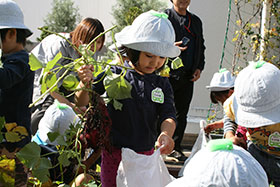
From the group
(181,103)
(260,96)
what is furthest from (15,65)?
(181,103)

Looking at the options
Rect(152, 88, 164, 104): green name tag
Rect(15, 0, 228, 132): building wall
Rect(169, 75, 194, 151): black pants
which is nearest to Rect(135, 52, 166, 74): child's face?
Rect(152, 88, 164, 104): green name tag

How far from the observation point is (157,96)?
7.27 feet

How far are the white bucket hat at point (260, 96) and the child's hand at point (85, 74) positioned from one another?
0.78m

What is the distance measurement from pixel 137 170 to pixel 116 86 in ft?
1.37

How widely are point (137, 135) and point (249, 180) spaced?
44.7 inches

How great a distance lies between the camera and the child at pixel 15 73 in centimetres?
202

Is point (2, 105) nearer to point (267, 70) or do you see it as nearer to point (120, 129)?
point (120, 129)

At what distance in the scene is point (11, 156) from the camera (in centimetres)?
203

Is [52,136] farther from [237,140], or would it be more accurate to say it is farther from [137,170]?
[237,140]

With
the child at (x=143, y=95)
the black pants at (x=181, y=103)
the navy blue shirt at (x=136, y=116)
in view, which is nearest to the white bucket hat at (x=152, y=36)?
the child at (x=143, y=95)

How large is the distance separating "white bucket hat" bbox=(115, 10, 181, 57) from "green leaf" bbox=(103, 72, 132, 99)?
0.73ft

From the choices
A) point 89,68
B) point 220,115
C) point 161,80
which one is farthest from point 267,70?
point 220,115

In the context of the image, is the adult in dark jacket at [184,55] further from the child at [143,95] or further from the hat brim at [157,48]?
the hat brim at [157,48]

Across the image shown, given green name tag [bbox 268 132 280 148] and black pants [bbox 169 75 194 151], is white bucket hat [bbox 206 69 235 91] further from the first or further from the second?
green name tag [bbox 268 132 280 148]
